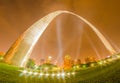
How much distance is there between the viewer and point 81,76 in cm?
2983

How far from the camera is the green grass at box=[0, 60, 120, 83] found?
85.6 ft

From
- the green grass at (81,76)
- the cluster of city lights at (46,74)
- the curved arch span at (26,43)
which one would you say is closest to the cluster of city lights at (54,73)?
the cluster of city lights at (46,74)

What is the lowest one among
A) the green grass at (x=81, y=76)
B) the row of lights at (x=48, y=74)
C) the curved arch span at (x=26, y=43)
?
the green grass at (x=81, y=76)

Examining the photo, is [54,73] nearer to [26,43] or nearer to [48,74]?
[48,74]

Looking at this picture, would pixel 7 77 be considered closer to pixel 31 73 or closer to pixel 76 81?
pixel 31 73

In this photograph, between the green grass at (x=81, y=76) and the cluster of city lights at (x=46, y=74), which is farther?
the cluster of city lights at (x=46, y=74)

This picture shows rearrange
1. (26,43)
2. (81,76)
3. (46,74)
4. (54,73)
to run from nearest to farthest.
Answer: (81,76) → (46,74) → (54,73) → (26,43)

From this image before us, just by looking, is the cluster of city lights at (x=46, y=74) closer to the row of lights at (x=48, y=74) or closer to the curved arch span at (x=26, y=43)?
the row of lights at (x=48, y=74)

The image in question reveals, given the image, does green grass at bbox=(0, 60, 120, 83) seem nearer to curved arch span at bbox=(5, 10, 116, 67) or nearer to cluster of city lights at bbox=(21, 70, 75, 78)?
cluster of city lights at bbox=(21, 70, 75, 78)

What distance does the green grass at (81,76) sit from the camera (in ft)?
85.6

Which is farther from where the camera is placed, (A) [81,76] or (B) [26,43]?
(B) [26,43]

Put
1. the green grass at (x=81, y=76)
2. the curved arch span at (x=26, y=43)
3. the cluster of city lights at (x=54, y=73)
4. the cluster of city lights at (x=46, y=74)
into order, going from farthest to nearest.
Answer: the curved arch span at (x=26, y=43), the cluster of city lights at (x=46, y=74), the cluster of city lights at (x=54, y=73), the green grass at (x=81, y=76)

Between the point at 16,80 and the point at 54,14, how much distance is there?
20579 millimetres

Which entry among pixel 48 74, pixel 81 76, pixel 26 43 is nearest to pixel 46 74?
pixel 48 74
